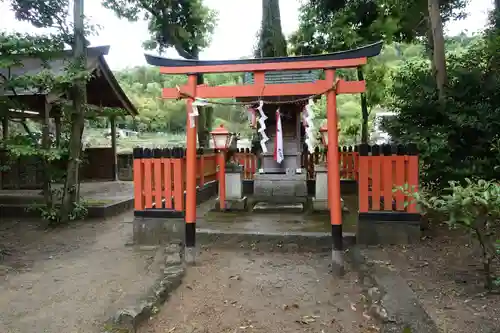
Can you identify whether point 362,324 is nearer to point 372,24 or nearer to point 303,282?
point 303,282

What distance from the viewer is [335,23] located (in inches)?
550

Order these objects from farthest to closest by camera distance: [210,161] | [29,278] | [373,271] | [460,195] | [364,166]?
[210,161] < [364,166] < [29,278] < [373,271] < [460,195]

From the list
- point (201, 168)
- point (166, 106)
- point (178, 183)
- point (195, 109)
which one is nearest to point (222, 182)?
point (201, 168)

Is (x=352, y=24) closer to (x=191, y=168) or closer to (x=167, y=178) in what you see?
(x=167, y=178)

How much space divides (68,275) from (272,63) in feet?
13.4

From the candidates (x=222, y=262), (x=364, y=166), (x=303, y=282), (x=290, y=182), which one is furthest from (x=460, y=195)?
(x=290, y=182)

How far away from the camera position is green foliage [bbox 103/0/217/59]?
56.2 feet

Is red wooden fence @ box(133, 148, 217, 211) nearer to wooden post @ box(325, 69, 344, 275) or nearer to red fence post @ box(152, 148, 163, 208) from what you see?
red fence post @ box(152, 148, 163, 208)

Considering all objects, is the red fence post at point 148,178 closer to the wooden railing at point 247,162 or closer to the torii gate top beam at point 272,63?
the torii gate top beam at point 272,63

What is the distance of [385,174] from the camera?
6523 millimetres

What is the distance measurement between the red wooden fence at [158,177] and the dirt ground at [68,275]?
2.91ft

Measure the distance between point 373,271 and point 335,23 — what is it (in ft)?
36.0

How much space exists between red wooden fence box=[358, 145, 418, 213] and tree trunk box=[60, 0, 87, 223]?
6.03 m

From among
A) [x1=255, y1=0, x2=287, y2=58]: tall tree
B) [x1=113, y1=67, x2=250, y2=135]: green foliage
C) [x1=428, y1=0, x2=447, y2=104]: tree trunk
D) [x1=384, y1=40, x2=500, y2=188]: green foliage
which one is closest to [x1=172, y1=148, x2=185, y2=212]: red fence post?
[x1=384, y1=40, x2=500, y2=188]: green foliage
